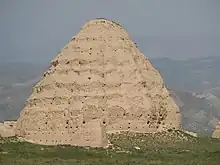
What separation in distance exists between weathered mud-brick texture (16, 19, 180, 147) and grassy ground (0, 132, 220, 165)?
176cm

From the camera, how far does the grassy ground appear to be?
40.1 metres

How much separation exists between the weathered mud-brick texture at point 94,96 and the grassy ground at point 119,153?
5.77 feet

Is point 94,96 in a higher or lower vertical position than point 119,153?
higher

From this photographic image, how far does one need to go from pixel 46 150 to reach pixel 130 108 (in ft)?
37.9

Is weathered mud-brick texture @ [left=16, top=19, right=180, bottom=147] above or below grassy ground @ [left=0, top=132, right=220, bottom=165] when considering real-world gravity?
above

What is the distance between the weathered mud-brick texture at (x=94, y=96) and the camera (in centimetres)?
5141

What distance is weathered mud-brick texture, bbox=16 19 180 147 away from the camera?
5141 cm

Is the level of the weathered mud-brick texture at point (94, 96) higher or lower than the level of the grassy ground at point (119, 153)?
higher

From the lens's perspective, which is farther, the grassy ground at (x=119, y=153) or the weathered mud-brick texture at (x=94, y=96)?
the weathered mud-brick texture at (x=94, y=96)

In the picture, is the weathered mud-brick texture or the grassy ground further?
the weathered mud-brick texture

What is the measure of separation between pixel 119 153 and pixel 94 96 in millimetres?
9062

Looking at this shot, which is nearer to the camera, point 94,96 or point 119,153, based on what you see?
point 119,153

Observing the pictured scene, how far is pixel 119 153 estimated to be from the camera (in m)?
45.2

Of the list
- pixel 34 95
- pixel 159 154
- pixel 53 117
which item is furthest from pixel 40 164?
pixel 34 95
